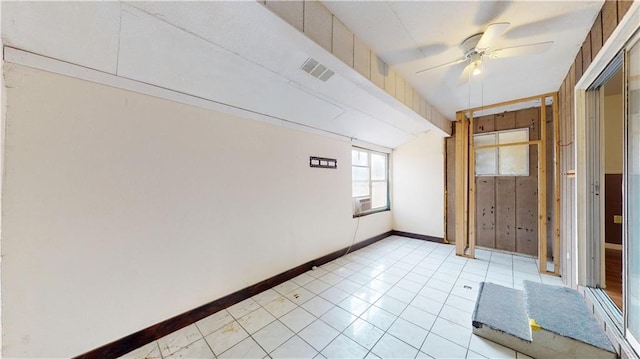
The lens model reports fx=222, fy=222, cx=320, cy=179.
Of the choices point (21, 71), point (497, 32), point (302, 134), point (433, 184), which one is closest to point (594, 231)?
point (497, 32)

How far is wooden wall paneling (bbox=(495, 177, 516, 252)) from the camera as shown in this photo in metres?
4.21

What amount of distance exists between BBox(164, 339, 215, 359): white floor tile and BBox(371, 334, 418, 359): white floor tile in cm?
136

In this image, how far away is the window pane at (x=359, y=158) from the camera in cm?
462

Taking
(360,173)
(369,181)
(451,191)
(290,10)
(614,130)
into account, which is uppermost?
(290,10)

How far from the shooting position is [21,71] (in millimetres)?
1466

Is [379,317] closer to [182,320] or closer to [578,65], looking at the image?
[182,320]

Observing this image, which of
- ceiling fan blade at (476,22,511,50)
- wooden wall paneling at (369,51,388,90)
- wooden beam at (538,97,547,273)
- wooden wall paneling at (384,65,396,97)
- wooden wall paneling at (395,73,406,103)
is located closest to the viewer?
ceiling fan blade at (476,22,511,50)

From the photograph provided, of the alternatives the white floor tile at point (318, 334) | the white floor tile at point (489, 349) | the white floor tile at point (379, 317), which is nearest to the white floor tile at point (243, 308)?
the white floor tile at point (318, 334)

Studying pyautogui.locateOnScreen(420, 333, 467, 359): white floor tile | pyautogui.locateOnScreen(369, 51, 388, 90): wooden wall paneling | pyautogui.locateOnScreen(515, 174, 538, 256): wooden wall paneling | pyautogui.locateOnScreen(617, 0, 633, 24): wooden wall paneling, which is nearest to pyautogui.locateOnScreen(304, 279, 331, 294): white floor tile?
pyautogui.locateOnScreen(420, 333, 467, 359): white floor tile

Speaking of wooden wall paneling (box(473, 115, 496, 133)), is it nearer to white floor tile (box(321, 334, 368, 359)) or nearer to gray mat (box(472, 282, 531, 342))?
gray mat (box(472, 282, 531, 342))

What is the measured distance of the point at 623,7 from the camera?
144 cm

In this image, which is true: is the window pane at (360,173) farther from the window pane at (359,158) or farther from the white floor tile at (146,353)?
the white floor tile at (146,353)

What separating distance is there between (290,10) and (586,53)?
2764 mm

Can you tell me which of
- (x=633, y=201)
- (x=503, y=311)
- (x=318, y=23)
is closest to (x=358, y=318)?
(x=503, y=311)
